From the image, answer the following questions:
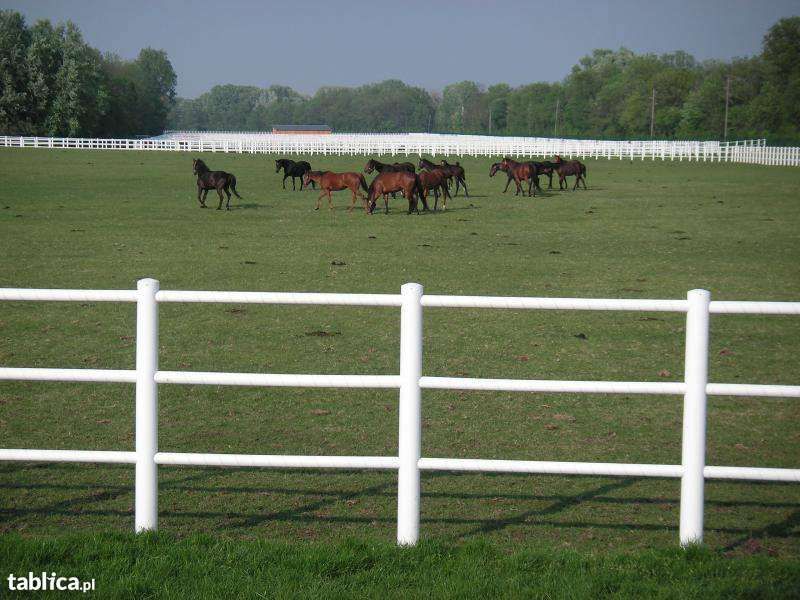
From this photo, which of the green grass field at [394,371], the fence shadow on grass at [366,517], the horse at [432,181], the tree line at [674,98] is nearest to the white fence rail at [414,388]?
the green grass field at [394,371]

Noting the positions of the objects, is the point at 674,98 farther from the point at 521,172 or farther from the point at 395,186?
the point at 395,186

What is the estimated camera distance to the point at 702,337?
5688 millimetres

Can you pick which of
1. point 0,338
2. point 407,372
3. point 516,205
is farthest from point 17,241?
point 407,372

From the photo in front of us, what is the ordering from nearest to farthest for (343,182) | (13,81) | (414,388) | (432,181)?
(414,388) → (432,181) → (343,182) → (13,81)

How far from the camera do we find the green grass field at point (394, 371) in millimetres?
6461

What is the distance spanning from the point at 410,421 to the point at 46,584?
1.94 metres

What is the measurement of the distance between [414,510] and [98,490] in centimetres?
228

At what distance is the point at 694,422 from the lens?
5.78 metres

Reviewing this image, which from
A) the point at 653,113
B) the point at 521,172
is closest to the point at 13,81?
the point at 653,113

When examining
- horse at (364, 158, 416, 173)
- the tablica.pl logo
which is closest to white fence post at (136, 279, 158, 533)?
the tablica.pl logo

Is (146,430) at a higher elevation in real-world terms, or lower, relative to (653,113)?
lower

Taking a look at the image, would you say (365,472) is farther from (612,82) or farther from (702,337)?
(612,82)

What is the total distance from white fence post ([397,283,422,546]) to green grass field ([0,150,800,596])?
0.16 metres

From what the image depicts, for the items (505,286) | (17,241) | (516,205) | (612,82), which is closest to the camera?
(505,286)
